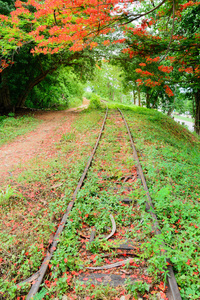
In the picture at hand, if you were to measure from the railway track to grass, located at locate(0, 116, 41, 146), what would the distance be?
20.3ft

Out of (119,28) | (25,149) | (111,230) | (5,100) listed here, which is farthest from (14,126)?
(111,230)

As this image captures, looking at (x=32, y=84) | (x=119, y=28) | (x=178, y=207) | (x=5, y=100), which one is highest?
(x=119, y=28)

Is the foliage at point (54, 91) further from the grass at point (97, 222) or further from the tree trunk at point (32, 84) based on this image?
the grass at point (97, 222)

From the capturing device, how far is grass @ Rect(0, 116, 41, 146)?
32.0ft

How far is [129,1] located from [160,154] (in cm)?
536

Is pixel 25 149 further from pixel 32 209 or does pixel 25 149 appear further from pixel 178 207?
pixel 178 207

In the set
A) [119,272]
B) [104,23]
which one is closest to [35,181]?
[119,272]

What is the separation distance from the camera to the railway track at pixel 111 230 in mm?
2574

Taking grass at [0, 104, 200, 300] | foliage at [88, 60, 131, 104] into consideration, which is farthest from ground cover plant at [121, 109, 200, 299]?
foliage at [88, 60, 131, 104]

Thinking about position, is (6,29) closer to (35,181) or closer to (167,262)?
(35,181)

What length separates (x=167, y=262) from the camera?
2523 mm

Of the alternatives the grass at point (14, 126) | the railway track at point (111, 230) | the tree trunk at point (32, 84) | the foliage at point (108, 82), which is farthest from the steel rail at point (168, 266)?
the foliage at point (108, 82)

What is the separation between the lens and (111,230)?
11.1ft

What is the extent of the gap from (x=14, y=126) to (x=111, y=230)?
1018 centimetres
